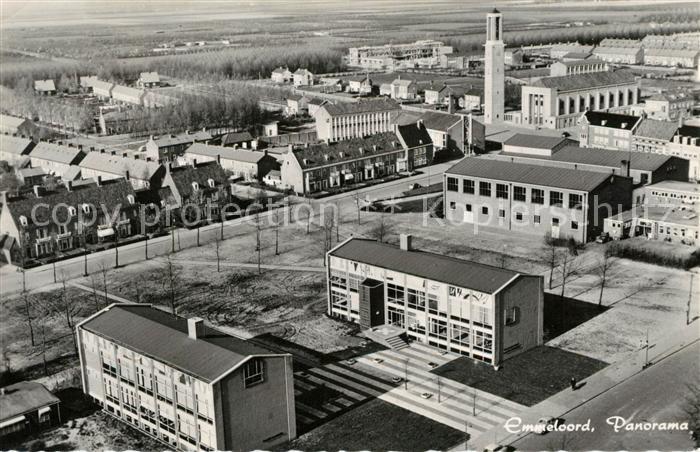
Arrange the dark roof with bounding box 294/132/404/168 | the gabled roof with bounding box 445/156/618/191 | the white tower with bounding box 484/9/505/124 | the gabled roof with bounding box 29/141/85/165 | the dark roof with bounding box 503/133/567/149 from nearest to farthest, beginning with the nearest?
the gabled roof with bounding box 445/156/618/191 → the dark roof with bounding box 294/132/404/168 → the dark roof with bounding box 503/133/567/149 → the gabled roof with bounding box 29/141/85/165 → the white tower with bounding box 484/9/505/124

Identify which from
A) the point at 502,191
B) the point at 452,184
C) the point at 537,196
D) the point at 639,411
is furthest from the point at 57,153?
the point at 639,411

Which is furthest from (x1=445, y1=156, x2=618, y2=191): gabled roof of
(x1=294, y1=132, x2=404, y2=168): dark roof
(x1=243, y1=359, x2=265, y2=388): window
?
(x1=243, y1=359, x2=265, y2=388): window

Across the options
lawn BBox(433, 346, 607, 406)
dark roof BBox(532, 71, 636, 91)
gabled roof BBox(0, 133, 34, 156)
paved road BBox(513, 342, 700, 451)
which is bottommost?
lawn BBox(433, 346, 607, 406)

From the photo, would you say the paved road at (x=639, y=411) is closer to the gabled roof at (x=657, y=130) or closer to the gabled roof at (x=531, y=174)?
the gabled roof at (x=531, y=174)

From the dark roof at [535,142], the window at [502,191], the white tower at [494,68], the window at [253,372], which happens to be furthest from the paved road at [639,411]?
the white tower at [494,68]

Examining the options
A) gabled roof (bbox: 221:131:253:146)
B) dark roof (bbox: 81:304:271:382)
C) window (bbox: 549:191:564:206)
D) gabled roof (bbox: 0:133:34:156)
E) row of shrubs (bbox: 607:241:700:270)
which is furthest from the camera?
gabled roof (bbox: 221:131:253:146)

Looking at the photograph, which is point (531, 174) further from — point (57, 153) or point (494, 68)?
point (494, 68)

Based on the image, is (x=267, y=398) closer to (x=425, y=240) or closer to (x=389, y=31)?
(x=425, y=240)

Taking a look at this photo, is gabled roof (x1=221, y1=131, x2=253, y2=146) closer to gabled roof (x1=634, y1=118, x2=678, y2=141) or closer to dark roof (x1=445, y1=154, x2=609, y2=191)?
dark roof (x1=445, y1=154, x2=609, y2=191)
